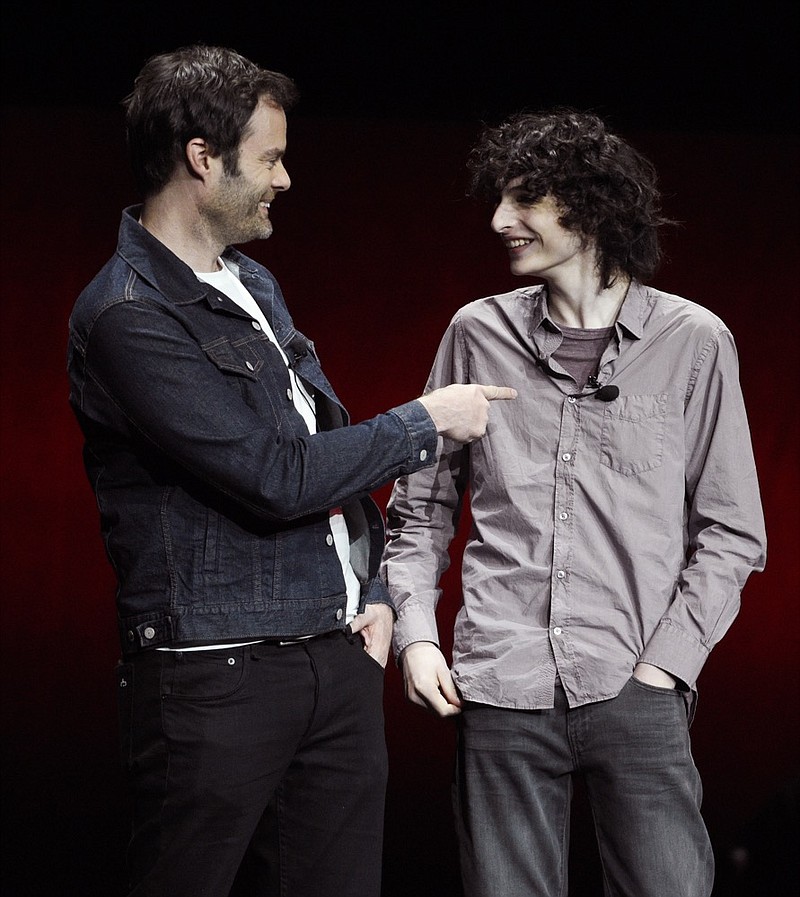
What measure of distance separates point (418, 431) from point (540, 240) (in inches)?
15.5

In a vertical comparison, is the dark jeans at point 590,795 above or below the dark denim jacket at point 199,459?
→ below

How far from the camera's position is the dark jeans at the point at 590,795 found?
177 centimetres

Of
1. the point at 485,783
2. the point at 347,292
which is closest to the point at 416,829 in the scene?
the point at 485,783

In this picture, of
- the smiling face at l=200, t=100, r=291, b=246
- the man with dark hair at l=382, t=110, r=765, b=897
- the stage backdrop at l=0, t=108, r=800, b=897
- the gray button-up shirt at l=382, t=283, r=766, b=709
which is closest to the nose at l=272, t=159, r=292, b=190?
the smiling face at l=200, t=100, r=291, b=246

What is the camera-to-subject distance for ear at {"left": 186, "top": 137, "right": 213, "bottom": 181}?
1.78 meters

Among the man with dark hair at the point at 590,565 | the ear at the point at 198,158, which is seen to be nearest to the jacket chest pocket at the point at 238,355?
the ear at the point at 198,158

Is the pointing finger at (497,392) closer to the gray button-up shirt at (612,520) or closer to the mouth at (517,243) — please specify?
the gray button-up shirt at (612,520)

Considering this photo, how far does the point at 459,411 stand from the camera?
1812 millimetres

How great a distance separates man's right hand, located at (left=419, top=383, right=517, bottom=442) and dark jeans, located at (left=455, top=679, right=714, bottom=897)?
0.41m

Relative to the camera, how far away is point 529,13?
358 centimetres

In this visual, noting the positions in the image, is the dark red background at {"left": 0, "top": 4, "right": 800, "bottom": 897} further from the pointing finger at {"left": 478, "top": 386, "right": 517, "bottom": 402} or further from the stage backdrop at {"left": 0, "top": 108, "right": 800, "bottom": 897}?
the pointing finger at {"left": 478, "top": 386, "right": 517, "bottom": 402}

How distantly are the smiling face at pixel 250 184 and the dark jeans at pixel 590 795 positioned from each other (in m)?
0.80

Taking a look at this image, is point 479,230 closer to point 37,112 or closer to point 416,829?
point 37,112

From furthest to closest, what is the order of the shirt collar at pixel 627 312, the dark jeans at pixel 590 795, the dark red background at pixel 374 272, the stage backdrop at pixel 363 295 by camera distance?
the stage backdrop at pixel 363 295 < the dark red background at pixel 374 272 < the shirt collar at pixel 627 312 < the dark jeans at pixel 590 795
